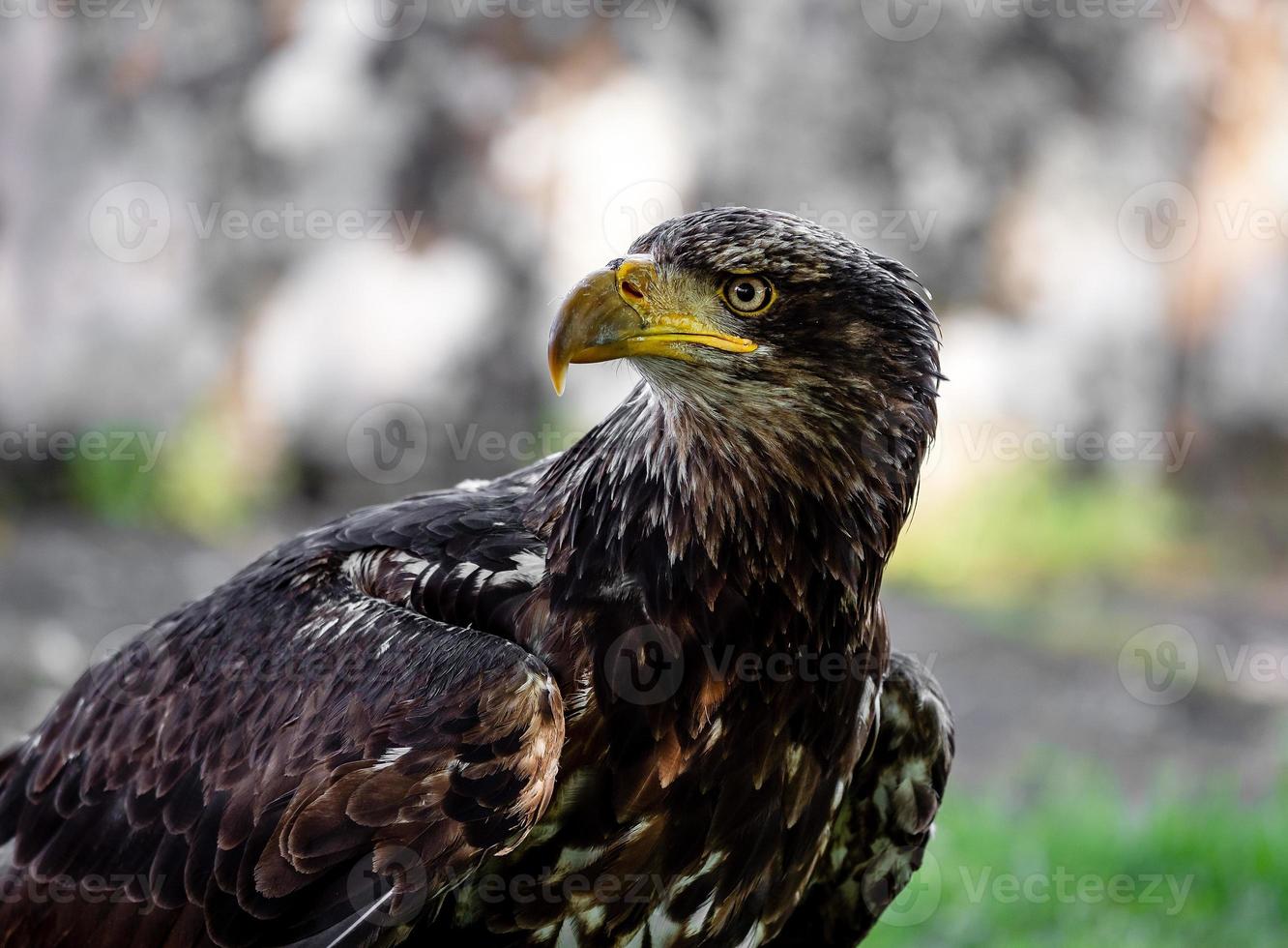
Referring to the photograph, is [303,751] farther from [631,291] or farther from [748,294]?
[748,294]

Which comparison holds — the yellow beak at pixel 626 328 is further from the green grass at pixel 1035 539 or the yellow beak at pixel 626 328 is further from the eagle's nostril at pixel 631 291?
the green grass at pixel 1035 539

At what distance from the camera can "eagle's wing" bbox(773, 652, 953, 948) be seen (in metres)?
3.79

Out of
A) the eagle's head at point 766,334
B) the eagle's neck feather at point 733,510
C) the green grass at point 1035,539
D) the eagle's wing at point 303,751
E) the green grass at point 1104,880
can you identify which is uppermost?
the eagle's head at point 766,334

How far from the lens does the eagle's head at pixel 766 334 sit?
3.05 meters

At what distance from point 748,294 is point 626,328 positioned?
27cm

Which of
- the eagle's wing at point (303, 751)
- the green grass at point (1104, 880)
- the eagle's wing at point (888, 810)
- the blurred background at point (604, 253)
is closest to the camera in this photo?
the eagle's wing at point (303, 751)

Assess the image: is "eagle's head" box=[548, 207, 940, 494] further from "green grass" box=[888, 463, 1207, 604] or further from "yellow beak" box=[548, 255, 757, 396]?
"green grass" box=[888, 463, 1207, 604]

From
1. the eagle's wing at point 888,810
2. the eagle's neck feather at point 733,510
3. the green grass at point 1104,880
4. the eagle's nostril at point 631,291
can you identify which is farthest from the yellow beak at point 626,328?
the green grass at point 1104,880

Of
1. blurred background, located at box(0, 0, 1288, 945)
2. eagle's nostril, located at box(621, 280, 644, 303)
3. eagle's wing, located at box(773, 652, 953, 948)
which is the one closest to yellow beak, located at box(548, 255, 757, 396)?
eagle's nostril, located at box(621, 280, 644, 303)

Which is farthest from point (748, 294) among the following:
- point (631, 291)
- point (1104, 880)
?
point (1104, 880)

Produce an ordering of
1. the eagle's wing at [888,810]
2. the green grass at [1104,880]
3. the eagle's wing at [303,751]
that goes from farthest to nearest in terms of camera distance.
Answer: the green grass at [1104,880] < the eagle's wing at [888,810] < the eagle's wing at [303,751]

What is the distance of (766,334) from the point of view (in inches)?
120

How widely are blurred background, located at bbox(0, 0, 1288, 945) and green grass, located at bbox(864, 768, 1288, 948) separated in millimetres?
2656

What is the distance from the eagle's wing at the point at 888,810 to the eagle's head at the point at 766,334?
0.92 metres
